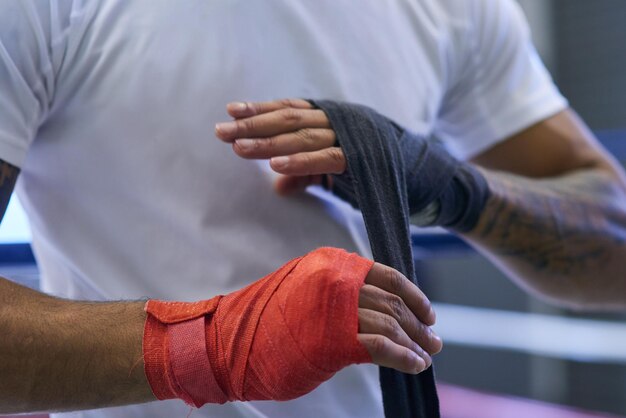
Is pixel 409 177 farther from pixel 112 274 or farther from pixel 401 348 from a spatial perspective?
pixel 112 274

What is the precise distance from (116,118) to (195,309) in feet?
1.05

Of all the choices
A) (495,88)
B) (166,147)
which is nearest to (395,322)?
(166,147)

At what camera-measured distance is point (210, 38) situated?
3.39ft

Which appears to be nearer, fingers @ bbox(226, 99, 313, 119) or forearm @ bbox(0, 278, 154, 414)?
forearm @ bbox(0, 278, 154, 414)

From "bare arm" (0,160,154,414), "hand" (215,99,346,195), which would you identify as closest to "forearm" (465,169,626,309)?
"hand" (215,99,346,195)

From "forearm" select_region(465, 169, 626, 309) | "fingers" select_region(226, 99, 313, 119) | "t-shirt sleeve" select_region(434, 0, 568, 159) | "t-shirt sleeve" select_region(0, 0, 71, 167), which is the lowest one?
"forearm" select_region(465, 169, 626, 309)

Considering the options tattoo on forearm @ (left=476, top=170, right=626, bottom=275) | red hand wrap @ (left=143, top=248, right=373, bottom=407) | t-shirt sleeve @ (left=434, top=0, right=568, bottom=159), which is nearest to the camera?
red hand wrap @ (left=143, top=248, right=373, bottom=407)

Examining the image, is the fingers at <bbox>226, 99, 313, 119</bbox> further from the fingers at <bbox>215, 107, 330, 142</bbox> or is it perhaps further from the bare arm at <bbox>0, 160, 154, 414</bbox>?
the bare arm at <bbox>0, 160, 154, 414</bbox>

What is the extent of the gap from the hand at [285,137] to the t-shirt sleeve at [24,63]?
0.72 ft

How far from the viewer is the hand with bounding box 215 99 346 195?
3.07 feet

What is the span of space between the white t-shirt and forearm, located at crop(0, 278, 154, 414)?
0.20 m

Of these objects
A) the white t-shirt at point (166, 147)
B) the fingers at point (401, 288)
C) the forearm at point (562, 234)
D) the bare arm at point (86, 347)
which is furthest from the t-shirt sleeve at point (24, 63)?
the forearm at point (562, 234)

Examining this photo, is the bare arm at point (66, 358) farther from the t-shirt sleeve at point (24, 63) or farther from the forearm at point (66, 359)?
the t-shirt sleeve at point (24, 63)

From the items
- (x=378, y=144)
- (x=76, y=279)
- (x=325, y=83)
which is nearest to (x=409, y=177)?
(x=378, y=144)
